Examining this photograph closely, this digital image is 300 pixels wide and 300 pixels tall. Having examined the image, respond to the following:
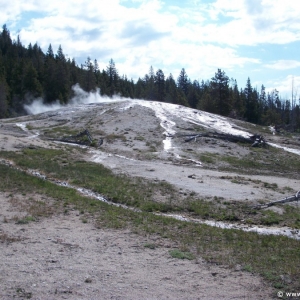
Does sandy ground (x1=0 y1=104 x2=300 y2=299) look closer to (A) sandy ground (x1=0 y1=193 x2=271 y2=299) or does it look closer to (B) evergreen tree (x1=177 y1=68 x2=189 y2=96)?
(A) sandy ground (x1=0 y1=193 x2=271 y2=299)

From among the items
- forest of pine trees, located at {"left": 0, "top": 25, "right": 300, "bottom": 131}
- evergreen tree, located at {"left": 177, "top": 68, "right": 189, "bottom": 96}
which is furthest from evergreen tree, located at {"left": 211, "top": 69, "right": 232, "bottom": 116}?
evergreen tree, located at {"left": 177, "top": 68, "right": 189, "bottom": 96}

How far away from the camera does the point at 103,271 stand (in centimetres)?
934

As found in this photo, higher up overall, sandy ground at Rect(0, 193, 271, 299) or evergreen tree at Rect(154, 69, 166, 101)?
evergreen tree at Rect(154, 69, 166, 101)

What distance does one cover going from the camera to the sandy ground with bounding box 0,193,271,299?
814 cm

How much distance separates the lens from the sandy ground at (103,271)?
8.14 m

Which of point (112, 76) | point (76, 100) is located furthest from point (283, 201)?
point (112, 76)

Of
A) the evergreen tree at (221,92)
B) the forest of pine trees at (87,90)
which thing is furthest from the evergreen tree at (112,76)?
the evergreen tree at (221,92)

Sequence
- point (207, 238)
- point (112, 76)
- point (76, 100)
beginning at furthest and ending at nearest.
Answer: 1. point (112, 76)
2. point (76, 100)
3. point (207, 238)

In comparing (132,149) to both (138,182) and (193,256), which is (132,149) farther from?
(193,256)

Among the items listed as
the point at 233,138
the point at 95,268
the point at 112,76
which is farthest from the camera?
the point at 112,76

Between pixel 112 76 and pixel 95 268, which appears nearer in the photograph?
pixel 95 268

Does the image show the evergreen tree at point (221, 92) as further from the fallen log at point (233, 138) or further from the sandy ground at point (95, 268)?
the sandy ground at point (95, 268)

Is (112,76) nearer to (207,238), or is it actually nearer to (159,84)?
(159,84)

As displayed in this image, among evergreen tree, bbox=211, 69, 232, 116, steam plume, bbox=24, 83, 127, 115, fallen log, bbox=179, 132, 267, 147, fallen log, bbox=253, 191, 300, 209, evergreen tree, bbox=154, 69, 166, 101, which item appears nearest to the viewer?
fallen log, bbox=253, 191, 300, 209
